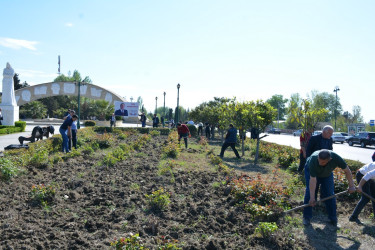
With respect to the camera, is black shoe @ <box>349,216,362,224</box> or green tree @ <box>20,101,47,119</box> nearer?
black shoe @ <box>349,216,362,224</box>

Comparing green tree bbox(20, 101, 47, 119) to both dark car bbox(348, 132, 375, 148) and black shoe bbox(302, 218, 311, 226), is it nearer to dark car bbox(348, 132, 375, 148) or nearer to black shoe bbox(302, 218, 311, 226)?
dark car bbox(348, 132, 375, 148)

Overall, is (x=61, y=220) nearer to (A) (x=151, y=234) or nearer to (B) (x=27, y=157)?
(A) (x=151, y=234)

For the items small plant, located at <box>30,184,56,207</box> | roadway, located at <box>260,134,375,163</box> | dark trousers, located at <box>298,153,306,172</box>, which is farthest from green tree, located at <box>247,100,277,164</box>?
small plant, located at <box>30,184,56,207</box>

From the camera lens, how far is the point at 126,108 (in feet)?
96.0

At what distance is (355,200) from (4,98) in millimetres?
25411

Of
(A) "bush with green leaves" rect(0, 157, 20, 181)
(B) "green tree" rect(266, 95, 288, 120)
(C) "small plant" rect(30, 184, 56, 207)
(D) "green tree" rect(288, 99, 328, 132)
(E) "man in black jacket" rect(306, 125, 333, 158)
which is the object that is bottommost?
(C) "small plant" rect(30, 184, 56, 207)

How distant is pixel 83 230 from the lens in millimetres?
4387

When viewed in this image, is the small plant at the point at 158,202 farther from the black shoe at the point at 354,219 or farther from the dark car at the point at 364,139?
the dark car at the point at 364,139

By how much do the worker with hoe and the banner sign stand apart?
25.0m

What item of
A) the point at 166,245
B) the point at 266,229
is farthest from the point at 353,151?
the point at 166,245

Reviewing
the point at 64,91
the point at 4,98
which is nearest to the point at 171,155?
the point at 4,98

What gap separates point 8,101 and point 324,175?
82.9ft

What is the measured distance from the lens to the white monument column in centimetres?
2345

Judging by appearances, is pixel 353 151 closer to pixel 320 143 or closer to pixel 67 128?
pixel 320 143
